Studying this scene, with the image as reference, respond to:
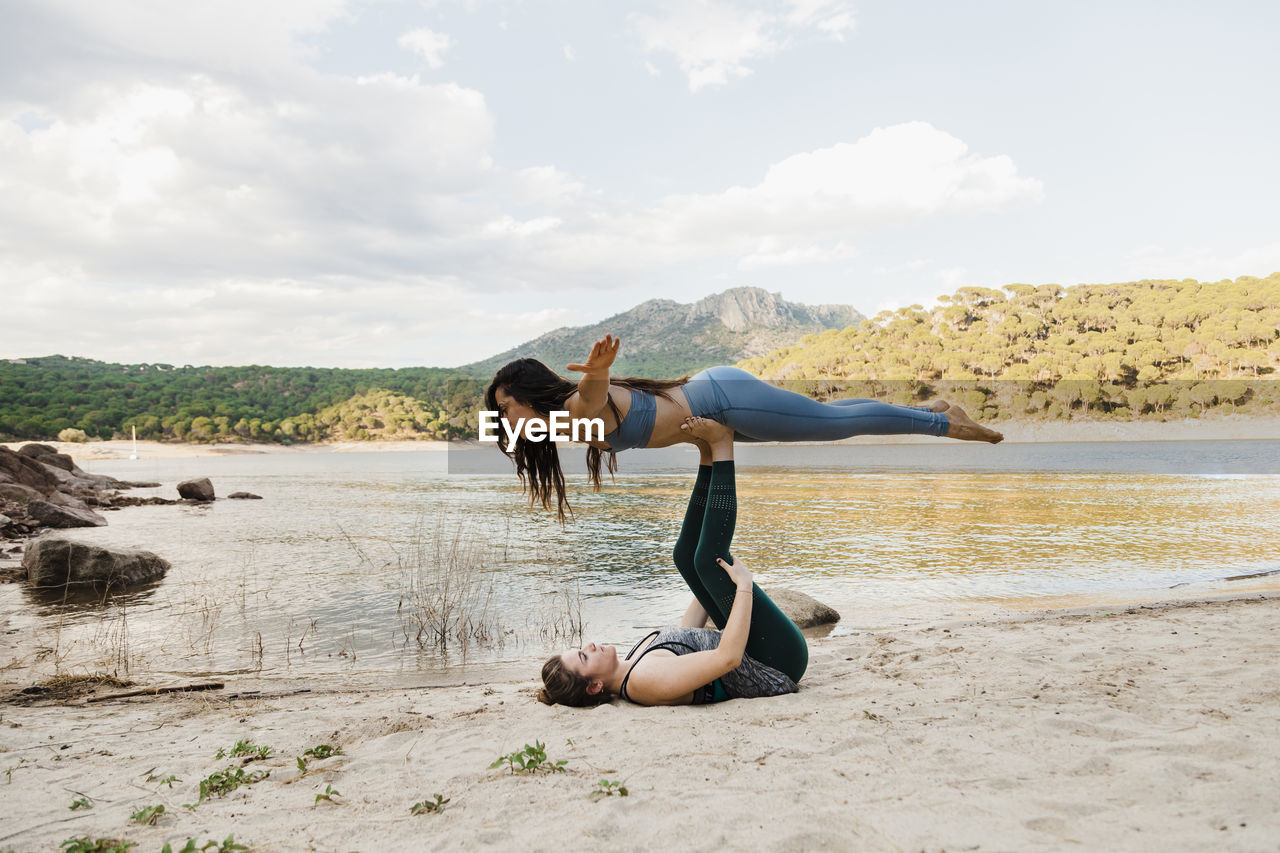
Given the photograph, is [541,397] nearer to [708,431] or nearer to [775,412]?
[708,431]

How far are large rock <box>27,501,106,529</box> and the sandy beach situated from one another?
16095 millimetres

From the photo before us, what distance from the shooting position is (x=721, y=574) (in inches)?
179

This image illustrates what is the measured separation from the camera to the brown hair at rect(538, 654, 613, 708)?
4598 millimetres

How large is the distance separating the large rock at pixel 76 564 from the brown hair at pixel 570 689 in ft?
31.1

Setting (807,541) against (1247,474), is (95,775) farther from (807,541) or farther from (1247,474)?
(1247,474)

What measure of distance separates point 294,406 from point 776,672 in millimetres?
113801

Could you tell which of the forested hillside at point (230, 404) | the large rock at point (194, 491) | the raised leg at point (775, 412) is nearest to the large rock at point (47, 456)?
the large rock at point (194, 491)

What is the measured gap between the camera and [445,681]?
658cm

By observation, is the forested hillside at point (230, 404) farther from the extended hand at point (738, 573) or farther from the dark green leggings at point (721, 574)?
the extended hand at point (738, 573)

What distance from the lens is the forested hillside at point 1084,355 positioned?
87.5 metres

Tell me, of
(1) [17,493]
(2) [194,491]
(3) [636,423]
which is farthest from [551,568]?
(2) [194,491]

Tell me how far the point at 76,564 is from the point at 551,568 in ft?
24.4

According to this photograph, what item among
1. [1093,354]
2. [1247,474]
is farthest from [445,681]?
[1093,354]

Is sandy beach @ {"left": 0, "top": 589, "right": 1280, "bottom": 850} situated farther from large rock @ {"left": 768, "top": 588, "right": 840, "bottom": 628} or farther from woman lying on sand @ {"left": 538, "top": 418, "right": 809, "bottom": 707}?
large rock @ {"left": 768, "top": 588, "right": 840, "bottom": 628}
